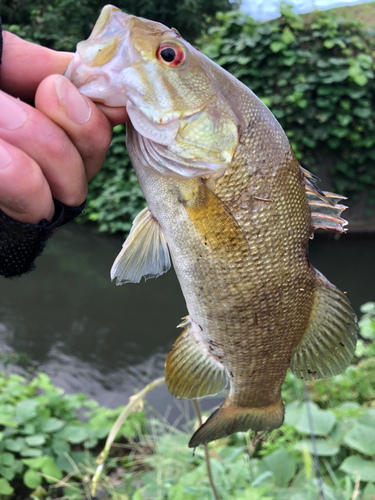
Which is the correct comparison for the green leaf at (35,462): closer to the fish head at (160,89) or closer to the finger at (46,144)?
the finger at (46,144)

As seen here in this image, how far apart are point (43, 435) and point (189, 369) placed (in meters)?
1.36

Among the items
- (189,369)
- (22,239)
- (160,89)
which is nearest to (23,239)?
(22,239)

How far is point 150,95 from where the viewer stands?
0.81 metres

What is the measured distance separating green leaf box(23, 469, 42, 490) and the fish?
1223 millimetres

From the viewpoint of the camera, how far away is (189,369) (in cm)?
108

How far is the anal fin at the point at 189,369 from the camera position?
1071 millimetres

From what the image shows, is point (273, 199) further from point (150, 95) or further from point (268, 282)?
point (150, 95)

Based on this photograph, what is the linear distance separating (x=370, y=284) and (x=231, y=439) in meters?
3.33

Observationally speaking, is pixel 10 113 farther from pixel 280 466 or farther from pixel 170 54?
pixel 280 466

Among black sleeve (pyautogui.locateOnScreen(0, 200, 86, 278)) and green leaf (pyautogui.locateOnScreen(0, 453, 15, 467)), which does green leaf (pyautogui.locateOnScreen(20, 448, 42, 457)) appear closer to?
green leaf (pyautogui.locateOnScreen(0, 453, 15, 467))

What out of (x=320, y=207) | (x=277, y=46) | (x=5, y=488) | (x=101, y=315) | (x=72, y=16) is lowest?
(x=101, y=315)

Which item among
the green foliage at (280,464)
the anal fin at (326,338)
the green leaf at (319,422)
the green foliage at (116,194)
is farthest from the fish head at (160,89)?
the green foliage at (116,194)

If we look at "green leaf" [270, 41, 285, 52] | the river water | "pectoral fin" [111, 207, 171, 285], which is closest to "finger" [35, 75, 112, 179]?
"pectoral fin" [111, 207, 171, 285]

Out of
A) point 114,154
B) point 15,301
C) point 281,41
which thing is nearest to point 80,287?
point 15,301
